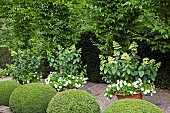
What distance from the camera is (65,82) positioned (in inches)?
230

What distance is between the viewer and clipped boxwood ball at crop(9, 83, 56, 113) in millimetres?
4680

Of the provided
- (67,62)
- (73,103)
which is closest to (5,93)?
(67,62)

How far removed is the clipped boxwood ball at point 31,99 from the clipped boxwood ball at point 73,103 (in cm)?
64

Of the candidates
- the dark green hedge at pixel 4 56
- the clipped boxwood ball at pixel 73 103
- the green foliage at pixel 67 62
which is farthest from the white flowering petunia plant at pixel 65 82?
the dark green hedge at pixel 4 56

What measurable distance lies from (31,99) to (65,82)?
48.8 inches

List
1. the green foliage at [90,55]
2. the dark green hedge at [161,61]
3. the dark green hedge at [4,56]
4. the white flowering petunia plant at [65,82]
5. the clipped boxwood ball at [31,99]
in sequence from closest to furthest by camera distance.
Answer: the clipped boxwood ball at [31,99] → the white flowering petunia plant at [65,82] → the dark green hedge at [161,61] → the green foliage at [90,55] → the dark green hedge at [4,56]

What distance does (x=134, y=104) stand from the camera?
10.8 ft

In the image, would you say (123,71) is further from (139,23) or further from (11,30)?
(11,30)

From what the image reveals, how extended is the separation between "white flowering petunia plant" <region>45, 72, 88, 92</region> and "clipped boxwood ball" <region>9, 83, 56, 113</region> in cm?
87

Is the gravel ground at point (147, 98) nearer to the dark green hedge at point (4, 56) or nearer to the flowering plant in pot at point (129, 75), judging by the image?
the flowering plant in pot at point (129, 75)

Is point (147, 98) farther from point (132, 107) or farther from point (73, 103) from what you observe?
point (132, 107)

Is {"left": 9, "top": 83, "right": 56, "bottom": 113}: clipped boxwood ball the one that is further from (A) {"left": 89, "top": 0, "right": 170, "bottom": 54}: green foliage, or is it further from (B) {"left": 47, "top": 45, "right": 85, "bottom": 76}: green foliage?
(A) {"left": 89, "top": 0, "right": 170, "bottom": 54}: green foliage

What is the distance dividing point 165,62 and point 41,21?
327cm

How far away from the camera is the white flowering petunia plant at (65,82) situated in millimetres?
5805
